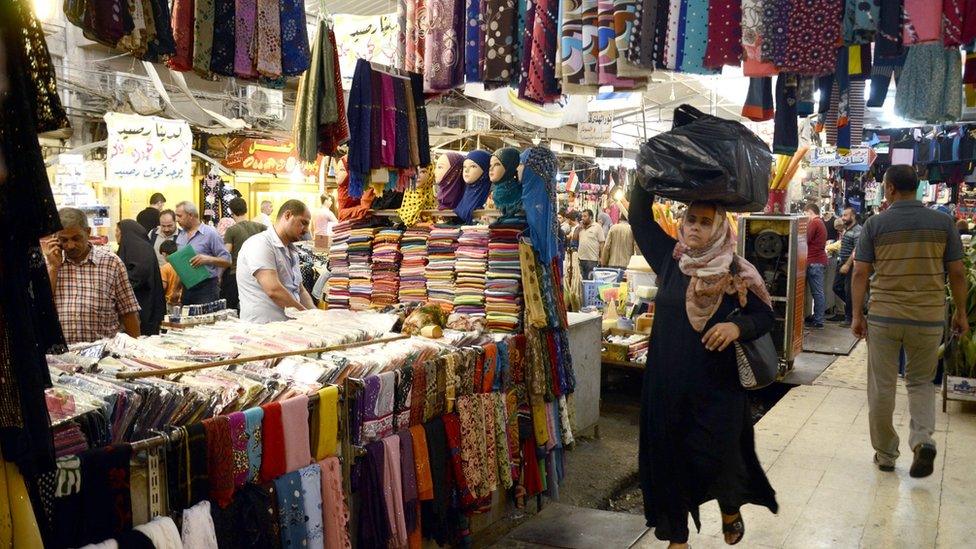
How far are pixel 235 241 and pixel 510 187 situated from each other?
13.9 feet

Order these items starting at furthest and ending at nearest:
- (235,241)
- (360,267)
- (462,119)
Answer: (462,119) < (235,241) < (360,267)

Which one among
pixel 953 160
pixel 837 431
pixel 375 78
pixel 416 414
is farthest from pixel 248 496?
pixel 953 160

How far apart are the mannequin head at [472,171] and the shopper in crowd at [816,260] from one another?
725 centimetres

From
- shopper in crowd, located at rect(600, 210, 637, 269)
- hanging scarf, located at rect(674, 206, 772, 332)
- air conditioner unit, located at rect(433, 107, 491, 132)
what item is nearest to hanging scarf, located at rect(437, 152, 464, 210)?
hanging scarf, located at rect(674, 206, 772, 332)

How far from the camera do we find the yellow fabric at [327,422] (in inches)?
120

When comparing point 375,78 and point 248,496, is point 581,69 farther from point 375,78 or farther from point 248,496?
point 248,496

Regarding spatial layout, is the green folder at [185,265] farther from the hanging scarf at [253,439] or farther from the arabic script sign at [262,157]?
the arabic script sign at [262,157]

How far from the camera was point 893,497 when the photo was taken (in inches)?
175

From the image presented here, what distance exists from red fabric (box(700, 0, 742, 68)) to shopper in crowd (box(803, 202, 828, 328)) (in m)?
7.59

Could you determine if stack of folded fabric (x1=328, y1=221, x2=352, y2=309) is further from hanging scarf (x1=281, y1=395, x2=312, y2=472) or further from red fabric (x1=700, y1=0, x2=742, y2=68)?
red fabric (x1=700, y1=0, x2=742, y2=68)

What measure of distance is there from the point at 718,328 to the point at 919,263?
7.58ft

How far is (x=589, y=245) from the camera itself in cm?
1412

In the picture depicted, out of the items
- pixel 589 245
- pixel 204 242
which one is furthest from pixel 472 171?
pixel 589 245

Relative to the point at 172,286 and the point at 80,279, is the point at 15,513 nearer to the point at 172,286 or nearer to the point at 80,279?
the point at 80,279
